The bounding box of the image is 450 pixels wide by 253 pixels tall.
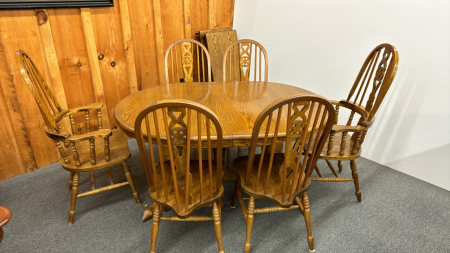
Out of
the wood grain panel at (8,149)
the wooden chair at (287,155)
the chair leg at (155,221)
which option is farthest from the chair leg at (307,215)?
the wood grain panel at (8,149)

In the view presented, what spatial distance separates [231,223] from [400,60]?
1911 mm

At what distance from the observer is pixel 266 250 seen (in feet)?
5.07

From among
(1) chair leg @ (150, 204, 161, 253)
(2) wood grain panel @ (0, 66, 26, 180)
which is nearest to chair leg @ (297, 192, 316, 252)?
(1) chair leg @ (150, 204, 161, 253)

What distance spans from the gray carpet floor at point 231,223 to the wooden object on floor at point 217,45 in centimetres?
152

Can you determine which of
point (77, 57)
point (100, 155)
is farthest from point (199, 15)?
point (100, 155)

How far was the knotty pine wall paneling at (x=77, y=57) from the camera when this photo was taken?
1.91 m

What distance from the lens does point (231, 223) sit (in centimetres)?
172

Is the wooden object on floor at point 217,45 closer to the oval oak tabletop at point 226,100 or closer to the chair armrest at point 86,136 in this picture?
the oval oak tabletop at point 226,100

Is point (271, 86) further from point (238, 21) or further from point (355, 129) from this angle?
point (238, 21)

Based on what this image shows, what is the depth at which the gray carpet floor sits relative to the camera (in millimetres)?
1565


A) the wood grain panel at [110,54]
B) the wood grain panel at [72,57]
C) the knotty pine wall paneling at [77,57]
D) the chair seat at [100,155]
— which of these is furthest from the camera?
the wood grain panel at [110,54]

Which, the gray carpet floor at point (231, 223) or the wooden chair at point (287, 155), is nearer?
the wooden chair at point (287, 155)

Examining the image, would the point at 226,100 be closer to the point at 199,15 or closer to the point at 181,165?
the point at 181,165

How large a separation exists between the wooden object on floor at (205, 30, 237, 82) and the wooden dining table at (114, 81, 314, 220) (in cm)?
108
